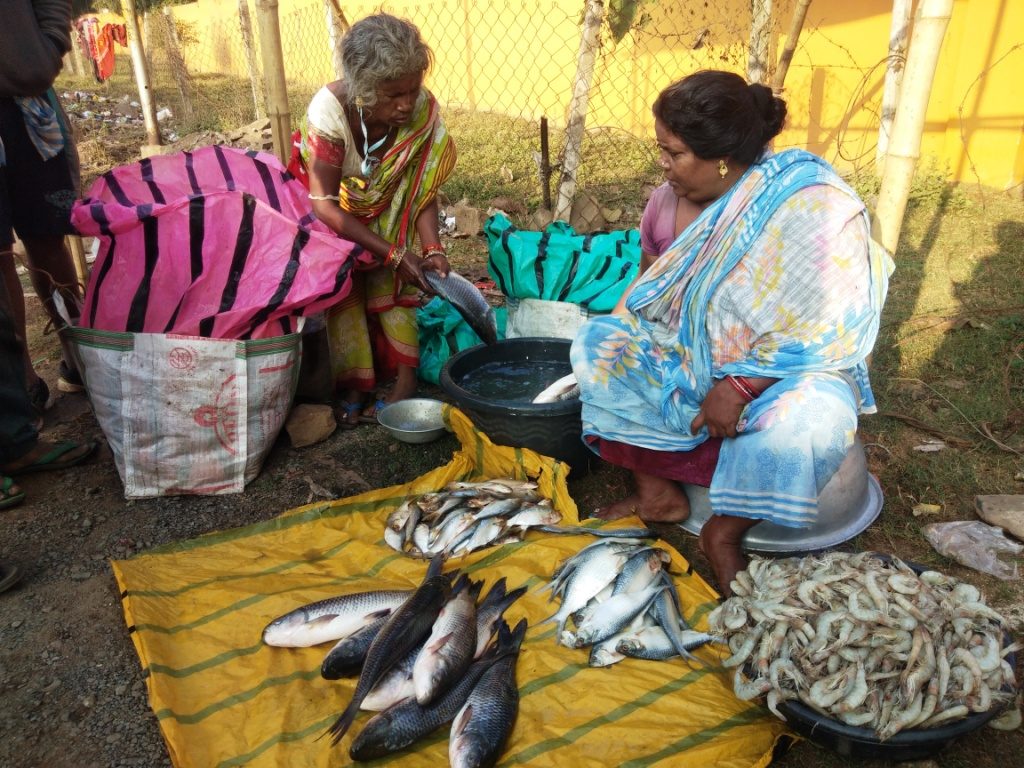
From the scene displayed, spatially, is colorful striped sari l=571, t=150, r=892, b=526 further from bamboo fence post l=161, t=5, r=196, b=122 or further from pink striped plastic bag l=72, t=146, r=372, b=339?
bamboo fence post l=161, t=5, r=196, b=122

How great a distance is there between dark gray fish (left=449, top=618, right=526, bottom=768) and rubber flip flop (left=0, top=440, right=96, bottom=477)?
239 centimetres

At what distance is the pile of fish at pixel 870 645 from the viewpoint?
1.90 metres

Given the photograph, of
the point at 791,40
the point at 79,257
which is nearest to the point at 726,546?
the point at 79,257

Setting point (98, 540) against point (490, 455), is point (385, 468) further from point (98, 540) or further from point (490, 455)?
Answer: point (98, 540)

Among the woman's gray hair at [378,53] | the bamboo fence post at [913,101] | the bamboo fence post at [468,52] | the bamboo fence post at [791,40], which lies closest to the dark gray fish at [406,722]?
the woman's gray hair at [378,53]

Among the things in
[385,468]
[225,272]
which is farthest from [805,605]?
[225,272]

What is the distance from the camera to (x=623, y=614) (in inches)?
96.3

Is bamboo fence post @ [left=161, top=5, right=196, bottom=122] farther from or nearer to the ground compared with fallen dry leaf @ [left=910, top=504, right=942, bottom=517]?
farther from the ground

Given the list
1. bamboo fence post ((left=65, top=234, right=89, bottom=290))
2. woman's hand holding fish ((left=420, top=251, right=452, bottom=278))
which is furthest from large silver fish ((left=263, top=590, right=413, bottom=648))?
bamboo fence post ((left=65, top=234, right=89, bottom=290))

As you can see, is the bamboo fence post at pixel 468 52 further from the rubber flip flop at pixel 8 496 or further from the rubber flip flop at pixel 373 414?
the rubber flip flop at pixel 8 496

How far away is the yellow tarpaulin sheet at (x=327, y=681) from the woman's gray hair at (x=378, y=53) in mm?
1900

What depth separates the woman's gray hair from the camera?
10.4ft

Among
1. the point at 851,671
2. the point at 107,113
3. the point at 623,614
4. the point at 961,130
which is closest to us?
the point at 851,671

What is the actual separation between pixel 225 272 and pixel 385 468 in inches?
46.6
